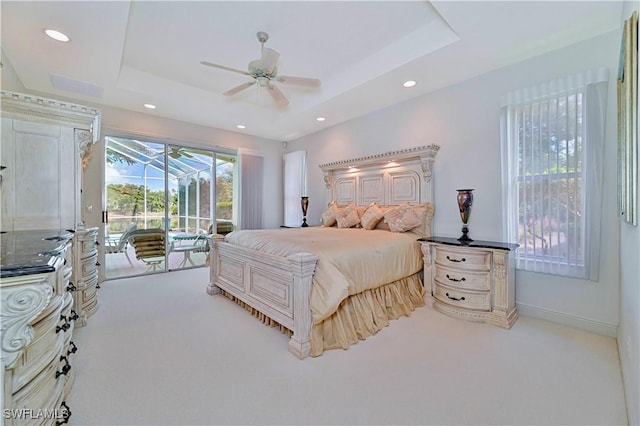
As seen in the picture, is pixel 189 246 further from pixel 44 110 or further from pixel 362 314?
pixel 362 314

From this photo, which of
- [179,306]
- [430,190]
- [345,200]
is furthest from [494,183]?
[179,306]

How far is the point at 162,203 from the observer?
16.2 ft

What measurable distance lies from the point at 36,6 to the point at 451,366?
439 centimetres

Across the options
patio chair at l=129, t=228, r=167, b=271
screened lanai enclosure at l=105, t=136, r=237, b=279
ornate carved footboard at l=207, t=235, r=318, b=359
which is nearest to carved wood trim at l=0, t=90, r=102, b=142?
ornate carved footboard at l=207, t=235, r=318, b=359

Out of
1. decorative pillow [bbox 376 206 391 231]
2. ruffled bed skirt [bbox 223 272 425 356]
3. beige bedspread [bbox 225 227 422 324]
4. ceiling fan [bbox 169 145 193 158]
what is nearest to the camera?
beige bedspread [bbox 225 227 422 324]

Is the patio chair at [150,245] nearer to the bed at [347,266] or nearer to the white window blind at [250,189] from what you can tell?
the white window blind at [250,189]

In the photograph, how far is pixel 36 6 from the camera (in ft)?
7.22

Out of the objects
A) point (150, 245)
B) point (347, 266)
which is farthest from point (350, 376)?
point (150, 245)

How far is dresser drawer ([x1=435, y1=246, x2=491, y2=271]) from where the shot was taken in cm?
277

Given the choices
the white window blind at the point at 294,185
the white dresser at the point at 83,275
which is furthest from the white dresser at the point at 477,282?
the white dresser at the point at 83,275

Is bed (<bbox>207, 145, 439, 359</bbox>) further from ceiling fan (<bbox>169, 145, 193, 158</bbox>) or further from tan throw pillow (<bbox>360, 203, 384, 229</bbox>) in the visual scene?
ceiling fan (<bbox>169, 145, 193, 158</bbox>)

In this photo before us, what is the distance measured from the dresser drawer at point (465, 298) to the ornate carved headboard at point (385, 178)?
4.37ft

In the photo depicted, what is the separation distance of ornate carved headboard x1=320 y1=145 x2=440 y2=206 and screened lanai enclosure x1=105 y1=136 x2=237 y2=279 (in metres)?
2.35

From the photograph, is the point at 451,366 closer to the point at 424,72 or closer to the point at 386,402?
the point at 386,402
